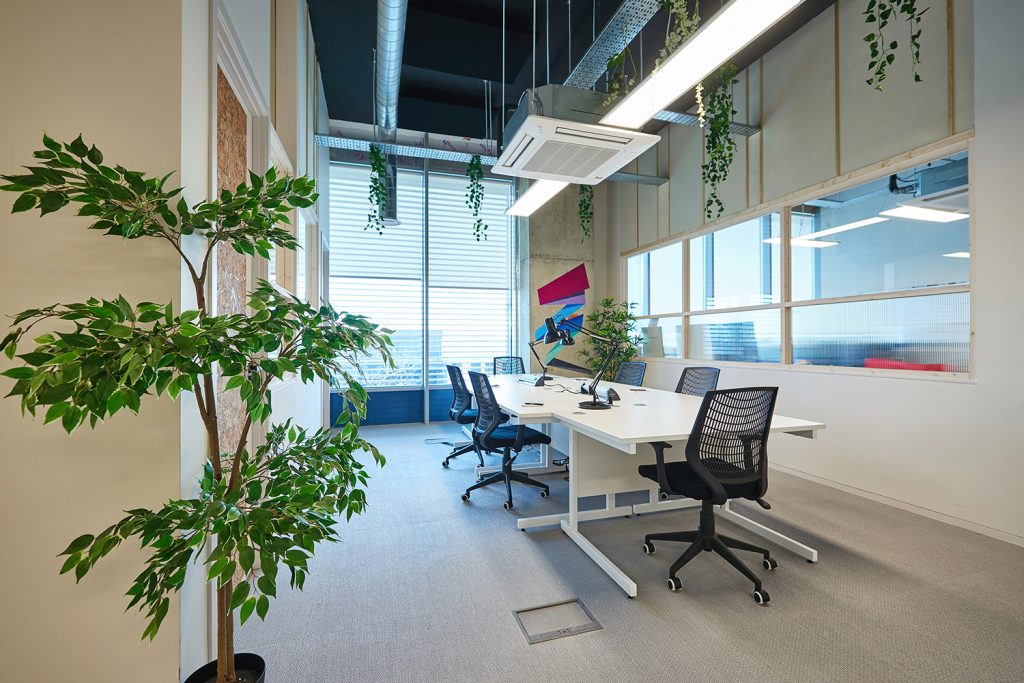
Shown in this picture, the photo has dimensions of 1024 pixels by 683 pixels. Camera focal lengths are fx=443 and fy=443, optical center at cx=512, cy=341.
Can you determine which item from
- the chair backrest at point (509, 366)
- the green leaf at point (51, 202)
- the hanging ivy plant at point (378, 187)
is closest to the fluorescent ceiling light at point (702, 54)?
the green leaf at point (51, 202)

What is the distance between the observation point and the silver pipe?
3.04 m

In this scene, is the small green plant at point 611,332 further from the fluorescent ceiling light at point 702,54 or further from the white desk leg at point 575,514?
the fluorescent ceiling light at point 702,54

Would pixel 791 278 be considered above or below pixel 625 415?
above

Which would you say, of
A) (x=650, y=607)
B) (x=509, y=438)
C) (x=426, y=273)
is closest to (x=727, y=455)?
(x=650, y=607)

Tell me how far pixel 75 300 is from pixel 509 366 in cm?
490

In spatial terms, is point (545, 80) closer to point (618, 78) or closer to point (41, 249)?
point (618, 78)

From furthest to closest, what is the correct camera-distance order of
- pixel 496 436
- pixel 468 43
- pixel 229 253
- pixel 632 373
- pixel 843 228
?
1. pixel 632 373
2. pixel 468 43
3. pixel 843 228
4. pixel 496 436
5. pixel 229 253

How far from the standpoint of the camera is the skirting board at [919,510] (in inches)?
105

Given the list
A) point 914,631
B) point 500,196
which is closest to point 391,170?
point 500,196

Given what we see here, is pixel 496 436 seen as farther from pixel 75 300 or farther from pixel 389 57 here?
pixel 389 57

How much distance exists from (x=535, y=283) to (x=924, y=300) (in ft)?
13.9

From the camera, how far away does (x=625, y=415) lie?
2.62 meters

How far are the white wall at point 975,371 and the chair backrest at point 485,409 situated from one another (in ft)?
7.23

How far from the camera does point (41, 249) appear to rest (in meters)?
1.25
